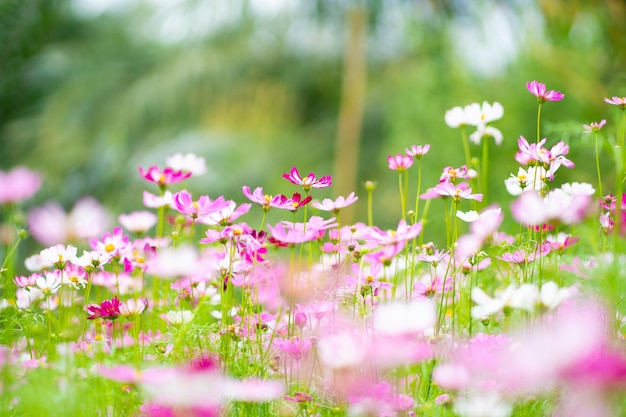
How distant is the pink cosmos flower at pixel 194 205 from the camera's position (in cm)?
69

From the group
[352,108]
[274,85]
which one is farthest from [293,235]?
[274,85]

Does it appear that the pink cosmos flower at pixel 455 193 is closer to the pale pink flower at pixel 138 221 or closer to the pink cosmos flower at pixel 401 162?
the pink cosmos flower at pixel 401 162

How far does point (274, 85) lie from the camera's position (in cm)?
952

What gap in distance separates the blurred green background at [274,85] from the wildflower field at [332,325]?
9.95ft

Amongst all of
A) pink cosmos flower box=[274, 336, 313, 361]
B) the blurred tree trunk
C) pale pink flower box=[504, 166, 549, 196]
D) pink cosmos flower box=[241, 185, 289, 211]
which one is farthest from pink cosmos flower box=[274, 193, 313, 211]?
the blurred tree trunk

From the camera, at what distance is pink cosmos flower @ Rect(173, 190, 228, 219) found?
27.3 inches

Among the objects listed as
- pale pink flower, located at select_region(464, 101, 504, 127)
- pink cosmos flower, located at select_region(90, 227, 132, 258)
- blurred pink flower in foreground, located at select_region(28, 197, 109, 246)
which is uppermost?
pale pink flower, located at select_region(464, 101, 504, 127)

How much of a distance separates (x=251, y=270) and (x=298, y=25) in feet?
24.3

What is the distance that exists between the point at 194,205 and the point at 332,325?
0.20 m

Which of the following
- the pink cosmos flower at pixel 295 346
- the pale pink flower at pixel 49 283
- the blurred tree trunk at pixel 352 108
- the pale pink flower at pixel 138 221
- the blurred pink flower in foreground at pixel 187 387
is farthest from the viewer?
the blurred tree trunk at pixel 352 108

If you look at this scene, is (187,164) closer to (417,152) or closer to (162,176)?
(162,176)

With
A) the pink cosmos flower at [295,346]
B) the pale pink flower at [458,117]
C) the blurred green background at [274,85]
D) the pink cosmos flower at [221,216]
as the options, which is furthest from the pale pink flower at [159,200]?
the blurred green background at [274,85]

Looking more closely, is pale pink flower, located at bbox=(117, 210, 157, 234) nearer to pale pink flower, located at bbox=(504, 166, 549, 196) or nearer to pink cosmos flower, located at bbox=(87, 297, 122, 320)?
pink cosmos flower, located at bbox=(87, 297, 122, 320)

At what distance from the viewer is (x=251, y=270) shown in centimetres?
74
